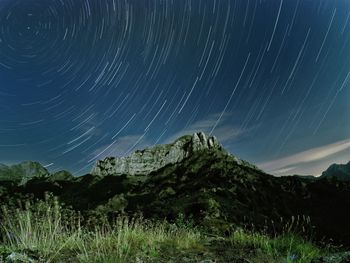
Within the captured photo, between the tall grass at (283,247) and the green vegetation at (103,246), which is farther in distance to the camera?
the tall grass at (283,247)

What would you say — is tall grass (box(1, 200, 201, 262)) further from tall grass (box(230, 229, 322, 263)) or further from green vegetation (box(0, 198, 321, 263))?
tall grass (box(230, 229, 322, 263))

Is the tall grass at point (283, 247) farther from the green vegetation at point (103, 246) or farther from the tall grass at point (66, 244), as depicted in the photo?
the tall grass at point (66, 244)

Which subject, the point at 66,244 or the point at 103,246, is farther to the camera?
the point at 66,244

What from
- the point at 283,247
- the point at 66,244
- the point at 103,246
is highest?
the point at 66,244

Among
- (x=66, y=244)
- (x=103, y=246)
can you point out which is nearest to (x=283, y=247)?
(x=103, y=246)

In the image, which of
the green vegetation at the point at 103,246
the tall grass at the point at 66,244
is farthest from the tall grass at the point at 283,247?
the tall grass at the point at 66,244

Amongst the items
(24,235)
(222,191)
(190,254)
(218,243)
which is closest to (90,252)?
(24,235)

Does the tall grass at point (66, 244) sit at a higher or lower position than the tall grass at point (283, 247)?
higher

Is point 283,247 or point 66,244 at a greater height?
point 66,244

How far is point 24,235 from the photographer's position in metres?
6.12

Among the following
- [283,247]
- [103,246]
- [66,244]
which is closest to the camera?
[103,246]

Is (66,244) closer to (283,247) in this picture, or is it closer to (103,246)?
(103,246)

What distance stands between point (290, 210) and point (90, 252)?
631ft

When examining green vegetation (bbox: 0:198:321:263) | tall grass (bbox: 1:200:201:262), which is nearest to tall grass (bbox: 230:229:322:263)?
green vegetation (bbox: 0:198:321:263)
